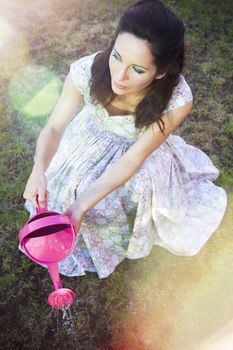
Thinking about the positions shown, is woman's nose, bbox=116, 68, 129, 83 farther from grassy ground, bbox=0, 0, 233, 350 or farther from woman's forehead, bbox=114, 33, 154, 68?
grassy ground, bbox=0, 0, 233, 350

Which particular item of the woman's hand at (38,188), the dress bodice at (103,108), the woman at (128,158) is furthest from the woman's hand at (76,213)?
the dress bodice at (103,108)

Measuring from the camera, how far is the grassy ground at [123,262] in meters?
1.98

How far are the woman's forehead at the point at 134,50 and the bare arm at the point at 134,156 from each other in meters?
0.34

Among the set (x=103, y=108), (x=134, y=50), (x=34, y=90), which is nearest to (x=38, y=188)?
(x=103, y=108)

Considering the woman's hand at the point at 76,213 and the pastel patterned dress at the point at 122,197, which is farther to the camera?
the pastel patterned dress at the point at 122,197

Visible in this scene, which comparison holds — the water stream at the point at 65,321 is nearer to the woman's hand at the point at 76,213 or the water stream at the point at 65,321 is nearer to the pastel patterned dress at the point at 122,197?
the pastel patterned dress at the point at 122,197

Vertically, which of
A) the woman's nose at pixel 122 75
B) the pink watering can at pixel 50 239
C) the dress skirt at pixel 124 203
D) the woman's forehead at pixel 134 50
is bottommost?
the dress skirt at pixel 124 203

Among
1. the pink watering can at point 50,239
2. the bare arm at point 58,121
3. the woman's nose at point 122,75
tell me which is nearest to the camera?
the pink watering can at point 50,239

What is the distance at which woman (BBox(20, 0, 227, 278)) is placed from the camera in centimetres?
158

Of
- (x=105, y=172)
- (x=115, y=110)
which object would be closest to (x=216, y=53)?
(x=115, y=110)

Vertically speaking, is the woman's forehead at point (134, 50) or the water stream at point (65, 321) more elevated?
the woman's forehead at point (134, 50)

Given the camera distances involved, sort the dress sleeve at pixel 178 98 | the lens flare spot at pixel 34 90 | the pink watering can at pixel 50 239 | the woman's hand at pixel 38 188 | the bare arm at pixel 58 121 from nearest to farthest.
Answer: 1. the pink watering can at pixel 50 239
2. the woman's hand at pixel 38 188
3. the dress sleeve at pixel 178 98
4. the bare arm at pixel 58 121
5. the lens flare spot at pixel 34 90

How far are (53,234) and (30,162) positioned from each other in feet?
3.79

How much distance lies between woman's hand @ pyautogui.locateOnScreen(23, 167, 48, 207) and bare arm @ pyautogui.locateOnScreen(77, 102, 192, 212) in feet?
0.67
